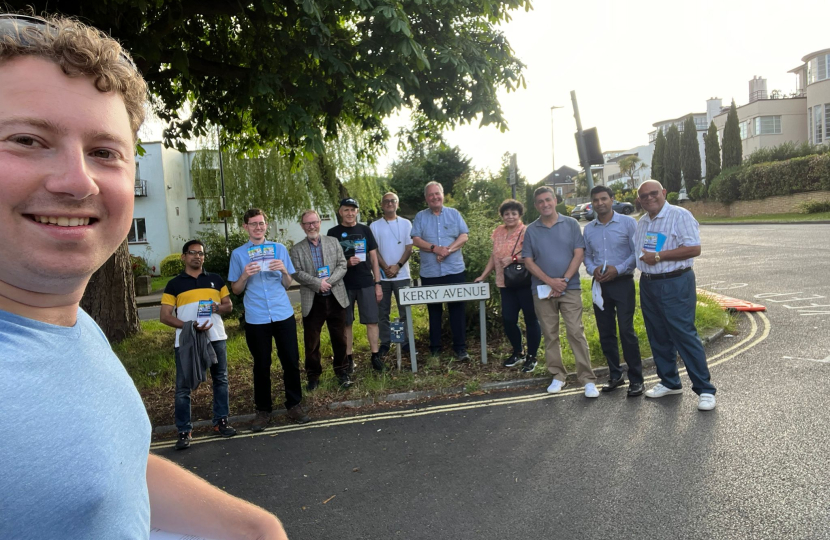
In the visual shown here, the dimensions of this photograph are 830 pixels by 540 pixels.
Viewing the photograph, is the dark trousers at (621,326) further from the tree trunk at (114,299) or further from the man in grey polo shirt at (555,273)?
the tree trunk at (114,299)

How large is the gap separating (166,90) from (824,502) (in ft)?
33.7

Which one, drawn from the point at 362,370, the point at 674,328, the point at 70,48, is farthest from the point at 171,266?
the point at 70,48

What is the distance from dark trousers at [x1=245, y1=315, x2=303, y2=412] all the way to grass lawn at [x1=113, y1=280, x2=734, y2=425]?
17.7 inches

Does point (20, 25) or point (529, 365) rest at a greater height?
point (20, 25)

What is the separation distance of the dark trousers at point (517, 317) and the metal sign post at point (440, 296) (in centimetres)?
34

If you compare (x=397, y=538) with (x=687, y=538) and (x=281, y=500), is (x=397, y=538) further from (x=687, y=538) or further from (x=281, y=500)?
(x=687, y=538)

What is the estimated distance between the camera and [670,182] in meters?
55.0

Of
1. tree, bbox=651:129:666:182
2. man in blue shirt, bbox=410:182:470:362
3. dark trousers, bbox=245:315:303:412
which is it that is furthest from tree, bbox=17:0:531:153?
tree, bbox=651:129:666:182

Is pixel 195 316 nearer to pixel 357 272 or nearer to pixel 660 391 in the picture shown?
pixel 357 272

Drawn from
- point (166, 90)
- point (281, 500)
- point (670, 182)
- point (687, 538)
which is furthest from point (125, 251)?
point (670, 182)

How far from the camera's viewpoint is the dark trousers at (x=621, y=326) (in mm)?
6578

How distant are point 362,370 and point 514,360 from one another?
7.13ft

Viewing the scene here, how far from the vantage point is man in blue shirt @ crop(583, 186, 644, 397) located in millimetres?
6719

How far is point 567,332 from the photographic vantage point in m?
7.15
